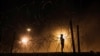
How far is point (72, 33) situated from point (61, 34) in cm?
351

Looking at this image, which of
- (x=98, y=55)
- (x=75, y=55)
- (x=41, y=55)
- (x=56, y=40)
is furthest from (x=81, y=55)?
(x=56, y=40)

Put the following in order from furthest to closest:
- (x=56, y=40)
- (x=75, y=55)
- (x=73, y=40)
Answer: (x=56, y=40) → (x=73, y=40) → (x=75, y=55)

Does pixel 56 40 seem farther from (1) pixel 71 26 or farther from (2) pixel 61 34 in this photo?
(1) pixel 71 26

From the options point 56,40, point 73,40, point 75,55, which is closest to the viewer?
point 75,55

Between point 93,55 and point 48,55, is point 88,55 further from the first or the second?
point 48,55

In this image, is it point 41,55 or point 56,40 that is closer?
point 41,55

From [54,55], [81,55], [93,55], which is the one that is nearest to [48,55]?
[54,55]

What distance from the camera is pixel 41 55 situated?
891 inches

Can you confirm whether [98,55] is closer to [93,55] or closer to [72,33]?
[93,55]

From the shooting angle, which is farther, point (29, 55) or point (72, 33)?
point (72, 33)

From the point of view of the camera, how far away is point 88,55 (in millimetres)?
22578

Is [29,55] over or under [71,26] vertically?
under

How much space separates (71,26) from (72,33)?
1954 mm

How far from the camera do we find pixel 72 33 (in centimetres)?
4494
